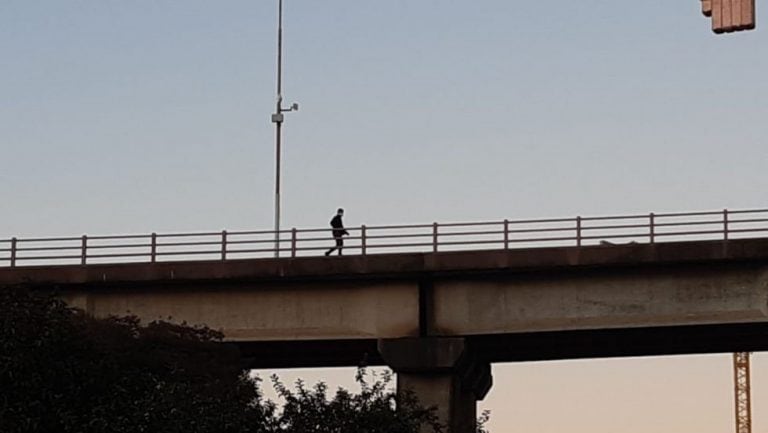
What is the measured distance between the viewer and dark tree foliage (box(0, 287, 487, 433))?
128ft

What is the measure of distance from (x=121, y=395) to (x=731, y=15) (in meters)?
17.0

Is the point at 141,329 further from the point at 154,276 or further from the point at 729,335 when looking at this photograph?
the point at 729,335

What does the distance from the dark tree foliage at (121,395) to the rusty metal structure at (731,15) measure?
11094 millimetres

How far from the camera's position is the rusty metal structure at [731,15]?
109 feet

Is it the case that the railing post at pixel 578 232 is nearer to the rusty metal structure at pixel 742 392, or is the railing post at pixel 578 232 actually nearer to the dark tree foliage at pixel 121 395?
the dark tree foliage at pixel 121 395

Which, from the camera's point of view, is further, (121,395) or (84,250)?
(84,250)

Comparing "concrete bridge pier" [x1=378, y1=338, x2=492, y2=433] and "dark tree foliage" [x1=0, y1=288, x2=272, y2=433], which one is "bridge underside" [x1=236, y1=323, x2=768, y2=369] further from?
"dark tree foliage" [x1=0, y1=288, x2=272, y2=433]

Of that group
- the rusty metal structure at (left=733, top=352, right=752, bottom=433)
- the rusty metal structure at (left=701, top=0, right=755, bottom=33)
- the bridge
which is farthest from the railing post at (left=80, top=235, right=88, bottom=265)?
the rusty metal structure at (left=733, top=352, right=752, bottom=433)

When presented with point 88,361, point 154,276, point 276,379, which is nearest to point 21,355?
point 88,361

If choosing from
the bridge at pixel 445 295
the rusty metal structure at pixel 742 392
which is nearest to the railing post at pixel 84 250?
the bridge at pixel 445 295

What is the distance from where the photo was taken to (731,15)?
33.6 m

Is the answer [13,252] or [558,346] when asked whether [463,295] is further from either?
[13,252]

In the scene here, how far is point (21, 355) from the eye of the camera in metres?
41.2

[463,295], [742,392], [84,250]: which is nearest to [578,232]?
[463,295]
